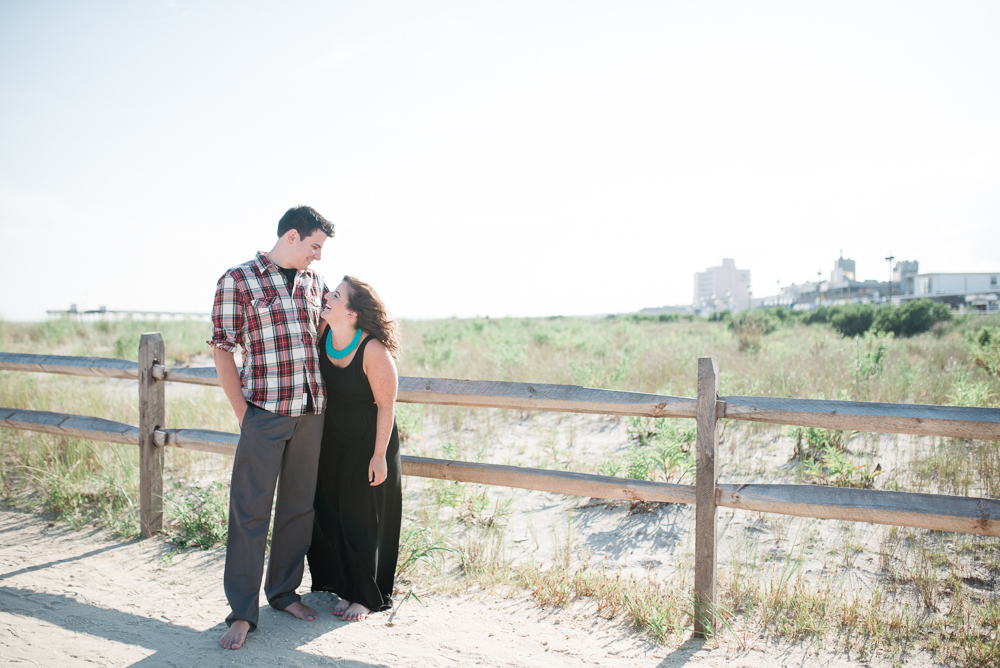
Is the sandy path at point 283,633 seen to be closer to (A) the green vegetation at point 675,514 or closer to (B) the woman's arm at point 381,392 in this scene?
(A) the green vegetation at point 675,514

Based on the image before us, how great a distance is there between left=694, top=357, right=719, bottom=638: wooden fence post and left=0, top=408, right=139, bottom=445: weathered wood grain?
14.4 ft

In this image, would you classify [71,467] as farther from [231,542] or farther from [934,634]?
[934,634]

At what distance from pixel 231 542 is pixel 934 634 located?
4025mm

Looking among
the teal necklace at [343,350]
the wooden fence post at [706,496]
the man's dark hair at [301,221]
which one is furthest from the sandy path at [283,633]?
the man's dark hair at [301,221]

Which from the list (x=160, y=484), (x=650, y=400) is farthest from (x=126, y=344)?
(x=650, y=400)

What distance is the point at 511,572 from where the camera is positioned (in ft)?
13.2

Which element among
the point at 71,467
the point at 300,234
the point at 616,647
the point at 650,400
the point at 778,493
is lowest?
the point at 616,647

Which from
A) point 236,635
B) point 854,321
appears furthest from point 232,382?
point 854,321

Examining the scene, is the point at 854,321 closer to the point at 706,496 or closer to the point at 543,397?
the point at 706,496

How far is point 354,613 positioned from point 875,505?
9.66ft

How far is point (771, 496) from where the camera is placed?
3162 mm

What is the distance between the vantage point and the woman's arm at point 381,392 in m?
3.17

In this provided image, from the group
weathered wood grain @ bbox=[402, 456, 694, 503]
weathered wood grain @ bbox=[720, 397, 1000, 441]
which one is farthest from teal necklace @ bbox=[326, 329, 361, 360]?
weathered wood grain @ bbox=[720, 397, 1000, 441]

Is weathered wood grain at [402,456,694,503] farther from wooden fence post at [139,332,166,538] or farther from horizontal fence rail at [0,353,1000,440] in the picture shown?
wooden fence post at [139,332,166,538]
